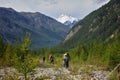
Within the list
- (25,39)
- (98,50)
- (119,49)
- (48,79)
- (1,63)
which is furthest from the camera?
(98,50)

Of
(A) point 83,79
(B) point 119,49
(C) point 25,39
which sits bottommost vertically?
(A) point 83,79

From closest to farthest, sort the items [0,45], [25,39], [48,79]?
[25,39], [48,79], [0,45]

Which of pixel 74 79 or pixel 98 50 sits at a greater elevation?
pixel 98 50

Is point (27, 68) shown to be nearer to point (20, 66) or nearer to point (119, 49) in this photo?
point (20, 66)

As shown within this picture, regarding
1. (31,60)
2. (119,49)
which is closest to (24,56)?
(31,60)

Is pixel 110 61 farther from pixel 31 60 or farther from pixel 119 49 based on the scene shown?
pixel 31 60

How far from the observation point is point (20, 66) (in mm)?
15148

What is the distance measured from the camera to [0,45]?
183 feet

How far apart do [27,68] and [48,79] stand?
9457mm

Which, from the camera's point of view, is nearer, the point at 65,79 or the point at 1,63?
the point at 65,79

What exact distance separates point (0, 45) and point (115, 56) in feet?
70.5

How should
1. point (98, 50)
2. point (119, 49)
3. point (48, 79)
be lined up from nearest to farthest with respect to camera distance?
point (48, 79), point (119, 49), point (98, 50)

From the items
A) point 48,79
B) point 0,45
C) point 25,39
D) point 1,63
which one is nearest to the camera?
point 25,39

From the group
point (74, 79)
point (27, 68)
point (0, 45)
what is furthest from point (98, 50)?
point (27, 68)
